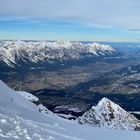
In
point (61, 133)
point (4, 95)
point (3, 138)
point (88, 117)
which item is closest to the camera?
point (3, 138)

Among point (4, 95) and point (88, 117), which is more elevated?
point (4, 95)

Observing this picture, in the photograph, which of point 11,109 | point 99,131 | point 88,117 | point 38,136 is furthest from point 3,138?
point 88,117

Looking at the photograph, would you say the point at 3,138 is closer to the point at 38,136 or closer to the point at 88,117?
the point at 38,136

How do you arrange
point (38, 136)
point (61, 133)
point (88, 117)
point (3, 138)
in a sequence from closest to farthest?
point (3, 138) < point (38, 136) < point (61, 133) < point (88, 117)

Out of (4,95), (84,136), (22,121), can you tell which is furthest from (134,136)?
(4,95)

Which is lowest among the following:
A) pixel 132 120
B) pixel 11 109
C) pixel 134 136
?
pixel 132 120

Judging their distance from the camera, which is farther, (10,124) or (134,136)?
(134,136)

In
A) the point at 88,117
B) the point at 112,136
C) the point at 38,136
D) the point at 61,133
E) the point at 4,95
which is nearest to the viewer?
the point at 38,136

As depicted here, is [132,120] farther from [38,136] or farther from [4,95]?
[38,136]

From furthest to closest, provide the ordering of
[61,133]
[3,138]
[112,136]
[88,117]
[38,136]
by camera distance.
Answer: [88,117] → [112,136] → [61,133] → [38,136] → [3,138]
